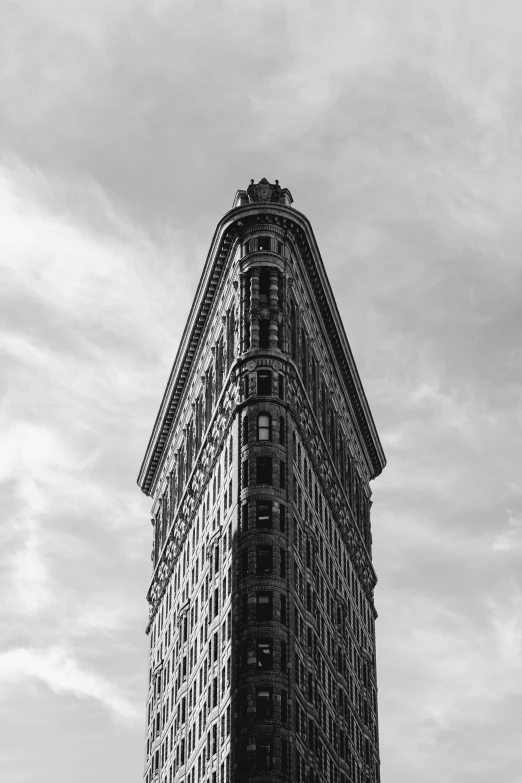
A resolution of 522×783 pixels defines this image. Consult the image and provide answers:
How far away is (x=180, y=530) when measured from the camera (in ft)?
556

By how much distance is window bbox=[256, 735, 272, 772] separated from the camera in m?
118

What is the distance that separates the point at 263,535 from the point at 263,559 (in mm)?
2240

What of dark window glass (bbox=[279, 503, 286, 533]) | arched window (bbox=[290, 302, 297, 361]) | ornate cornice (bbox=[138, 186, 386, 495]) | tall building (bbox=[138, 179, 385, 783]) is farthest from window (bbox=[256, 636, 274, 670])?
ornate cornice (bbox=[138, 186, 386, 495])

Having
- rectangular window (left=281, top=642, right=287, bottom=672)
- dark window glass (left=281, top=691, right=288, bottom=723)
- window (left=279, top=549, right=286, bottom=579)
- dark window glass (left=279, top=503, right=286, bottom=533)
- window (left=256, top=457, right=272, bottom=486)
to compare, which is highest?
window (left=256, top=457, right=272, bottom=486)

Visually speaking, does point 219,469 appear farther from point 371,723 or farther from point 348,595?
point 371,723

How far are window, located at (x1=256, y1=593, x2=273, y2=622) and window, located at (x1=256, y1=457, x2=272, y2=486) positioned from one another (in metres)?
11.5

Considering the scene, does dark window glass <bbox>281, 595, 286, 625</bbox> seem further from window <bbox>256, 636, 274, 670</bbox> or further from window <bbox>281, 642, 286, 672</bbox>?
window <bbox>256, 636, 274, 670</bbox>

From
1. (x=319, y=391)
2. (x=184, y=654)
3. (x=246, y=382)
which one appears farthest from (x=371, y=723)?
(x=246, y=382)

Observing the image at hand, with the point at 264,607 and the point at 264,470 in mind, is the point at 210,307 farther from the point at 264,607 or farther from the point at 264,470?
the point at 264,607

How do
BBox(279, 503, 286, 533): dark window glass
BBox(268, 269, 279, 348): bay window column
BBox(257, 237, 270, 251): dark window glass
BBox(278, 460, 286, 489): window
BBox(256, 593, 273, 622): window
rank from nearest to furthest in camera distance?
BBox(256, 593, 273, 622): window
BBox(279, 503, 286, 533): dark window glass
BBox(278, 460, 286, 489): window
BBox(268, 269, 279, 348): bay window column
BBox(257, 237, 270, 251): dark window glass

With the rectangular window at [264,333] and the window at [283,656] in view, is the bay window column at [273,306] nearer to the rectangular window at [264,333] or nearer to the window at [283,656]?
the rectangular window at [264,333]

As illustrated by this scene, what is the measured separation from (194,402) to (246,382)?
28.9 meters

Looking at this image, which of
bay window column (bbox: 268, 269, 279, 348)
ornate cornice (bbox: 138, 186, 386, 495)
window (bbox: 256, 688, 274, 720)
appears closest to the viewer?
window (bbox: 256, 688, 274, 720)

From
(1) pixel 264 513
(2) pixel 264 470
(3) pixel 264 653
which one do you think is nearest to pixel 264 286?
(2) pixel 264 470
